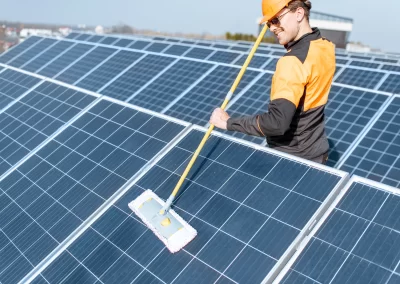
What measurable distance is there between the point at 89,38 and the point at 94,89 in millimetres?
7074

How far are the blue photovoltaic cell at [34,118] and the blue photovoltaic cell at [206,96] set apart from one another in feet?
10.6

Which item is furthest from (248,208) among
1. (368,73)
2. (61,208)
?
(368,73)

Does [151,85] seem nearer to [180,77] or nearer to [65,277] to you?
[180,77]

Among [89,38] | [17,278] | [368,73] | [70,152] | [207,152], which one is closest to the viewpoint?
[17,278]

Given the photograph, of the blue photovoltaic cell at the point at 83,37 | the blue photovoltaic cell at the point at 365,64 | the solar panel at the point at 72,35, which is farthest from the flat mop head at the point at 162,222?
the solar panel at the point at 72,35

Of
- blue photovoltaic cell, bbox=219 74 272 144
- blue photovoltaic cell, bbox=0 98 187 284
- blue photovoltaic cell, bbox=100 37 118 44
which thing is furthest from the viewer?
blue photovoltaic cell, bbox=100 37 118 44

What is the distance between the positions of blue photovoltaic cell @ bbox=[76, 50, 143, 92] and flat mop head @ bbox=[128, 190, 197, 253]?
8671mm

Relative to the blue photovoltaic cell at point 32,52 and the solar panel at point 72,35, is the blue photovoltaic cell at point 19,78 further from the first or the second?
the solar panel at point 72,35

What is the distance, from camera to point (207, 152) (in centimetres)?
476

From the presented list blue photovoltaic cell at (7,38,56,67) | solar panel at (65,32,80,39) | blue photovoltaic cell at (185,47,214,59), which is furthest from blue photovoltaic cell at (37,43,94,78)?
blue photovoltaic cell at (185,47,214,59)

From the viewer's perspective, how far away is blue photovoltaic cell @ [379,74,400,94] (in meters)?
10.7

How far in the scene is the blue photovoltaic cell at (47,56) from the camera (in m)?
15.2

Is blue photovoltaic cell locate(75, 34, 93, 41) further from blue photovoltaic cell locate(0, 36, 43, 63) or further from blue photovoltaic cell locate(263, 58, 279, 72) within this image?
blue photovoltaic cell locate(263, 58, 279, 72)

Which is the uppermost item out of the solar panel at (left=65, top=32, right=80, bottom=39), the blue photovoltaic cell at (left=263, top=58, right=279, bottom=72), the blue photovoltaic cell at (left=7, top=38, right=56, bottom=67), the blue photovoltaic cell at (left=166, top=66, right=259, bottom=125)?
the blue photovoltaic cell at (left=166, top=66, right=259, bottom=125)
